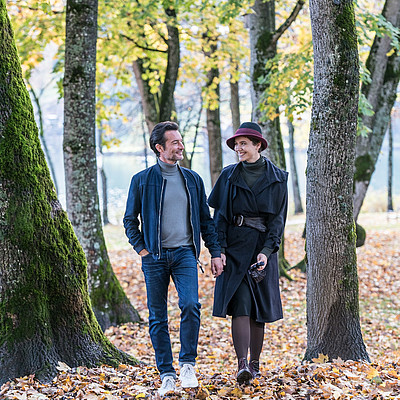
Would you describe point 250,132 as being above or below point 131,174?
below

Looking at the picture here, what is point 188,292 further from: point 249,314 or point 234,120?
Answer: point 234,120

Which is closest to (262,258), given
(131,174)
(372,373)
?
(372,373)

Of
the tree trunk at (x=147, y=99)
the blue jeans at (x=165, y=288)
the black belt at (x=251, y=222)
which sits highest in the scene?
the tree trunk at (x=147, y=99)

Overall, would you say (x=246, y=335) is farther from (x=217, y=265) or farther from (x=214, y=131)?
(x=214, y=131)

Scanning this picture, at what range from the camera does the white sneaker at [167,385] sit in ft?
14.9

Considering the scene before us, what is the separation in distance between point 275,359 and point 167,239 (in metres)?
3.47

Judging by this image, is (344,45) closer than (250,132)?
No

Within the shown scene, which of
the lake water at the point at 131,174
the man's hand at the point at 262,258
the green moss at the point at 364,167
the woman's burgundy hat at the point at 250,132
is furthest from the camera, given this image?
the lake water at the point at 131,174

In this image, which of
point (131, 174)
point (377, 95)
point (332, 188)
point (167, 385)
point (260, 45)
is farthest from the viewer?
point (131, 174)

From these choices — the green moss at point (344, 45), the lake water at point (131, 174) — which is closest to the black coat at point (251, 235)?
the green moss at point (344, 45)

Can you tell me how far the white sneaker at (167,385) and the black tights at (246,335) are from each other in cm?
64

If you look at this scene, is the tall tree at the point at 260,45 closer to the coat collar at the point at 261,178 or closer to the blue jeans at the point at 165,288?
the coat collar at the point at 261,178

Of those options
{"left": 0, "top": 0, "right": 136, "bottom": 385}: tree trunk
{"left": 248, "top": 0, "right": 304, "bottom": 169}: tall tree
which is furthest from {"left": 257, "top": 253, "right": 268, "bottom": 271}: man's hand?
{"left": 248, "top": 0, "right": 304, "bottom": 169}: tall tree

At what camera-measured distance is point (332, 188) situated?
549 cm
